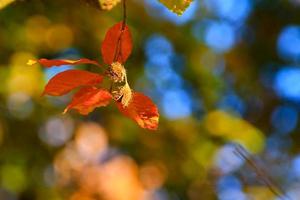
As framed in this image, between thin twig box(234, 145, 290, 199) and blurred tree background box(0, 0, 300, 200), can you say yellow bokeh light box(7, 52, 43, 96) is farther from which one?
thin twig box(234, 145, 290, 199)

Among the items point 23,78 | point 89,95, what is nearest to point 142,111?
point 89,95

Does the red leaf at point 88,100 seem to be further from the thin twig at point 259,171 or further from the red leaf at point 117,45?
the thin twig at point 259,171

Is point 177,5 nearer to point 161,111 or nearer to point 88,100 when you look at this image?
point 88,100

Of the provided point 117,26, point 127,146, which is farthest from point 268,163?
point 117,26

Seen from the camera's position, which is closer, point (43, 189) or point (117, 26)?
point (117, 26)

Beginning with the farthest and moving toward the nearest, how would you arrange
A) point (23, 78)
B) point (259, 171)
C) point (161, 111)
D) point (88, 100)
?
point (161, 111) → point (23, 78) → point (259, 171) → point (88, 100)

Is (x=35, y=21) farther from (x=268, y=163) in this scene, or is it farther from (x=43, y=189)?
(x=268, y=163)
